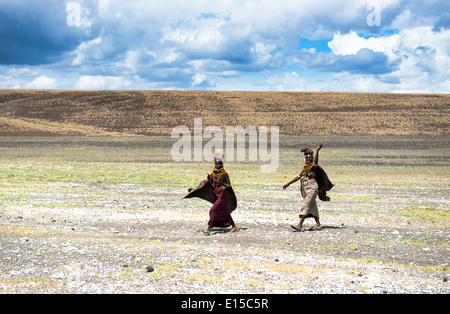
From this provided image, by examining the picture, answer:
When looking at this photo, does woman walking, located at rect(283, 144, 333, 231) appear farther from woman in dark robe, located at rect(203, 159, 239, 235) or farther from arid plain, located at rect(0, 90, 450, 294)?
woman in dark robe, located at rect(203, 159, 239, 235)

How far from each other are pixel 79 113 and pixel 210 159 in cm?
5558

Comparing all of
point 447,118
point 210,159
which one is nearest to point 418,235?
point 210,159

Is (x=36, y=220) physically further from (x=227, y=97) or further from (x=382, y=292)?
(x=227, y=97)

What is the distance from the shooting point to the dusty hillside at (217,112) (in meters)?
73.7

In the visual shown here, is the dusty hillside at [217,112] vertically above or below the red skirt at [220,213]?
above

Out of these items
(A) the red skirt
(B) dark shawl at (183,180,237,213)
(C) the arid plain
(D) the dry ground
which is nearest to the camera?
(D) the dry ground

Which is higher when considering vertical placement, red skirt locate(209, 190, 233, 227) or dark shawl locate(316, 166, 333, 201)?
dark shawl locate(316, 166, 333, 201)

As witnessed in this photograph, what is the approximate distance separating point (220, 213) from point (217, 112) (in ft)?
258

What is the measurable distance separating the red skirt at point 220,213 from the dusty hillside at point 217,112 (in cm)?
5892

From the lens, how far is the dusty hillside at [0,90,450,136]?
73688 mm

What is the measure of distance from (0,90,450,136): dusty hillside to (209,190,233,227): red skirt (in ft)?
193

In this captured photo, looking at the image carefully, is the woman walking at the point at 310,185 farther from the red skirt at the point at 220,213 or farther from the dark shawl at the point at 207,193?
the red skirt at the point at 220,213

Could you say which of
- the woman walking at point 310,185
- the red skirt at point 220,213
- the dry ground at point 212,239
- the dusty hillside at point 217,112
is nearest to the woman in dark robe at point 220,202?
the red skirt at point 220,213

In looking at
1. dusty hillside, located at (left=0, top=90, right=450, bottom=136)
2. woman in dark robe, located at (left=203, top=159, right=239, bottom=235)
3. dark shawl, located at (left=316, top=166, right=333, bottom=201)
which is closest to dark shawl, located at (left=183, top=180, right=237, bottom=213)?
woman in dark robe, located at (left=203, top=159, right=239, bottom=235)
